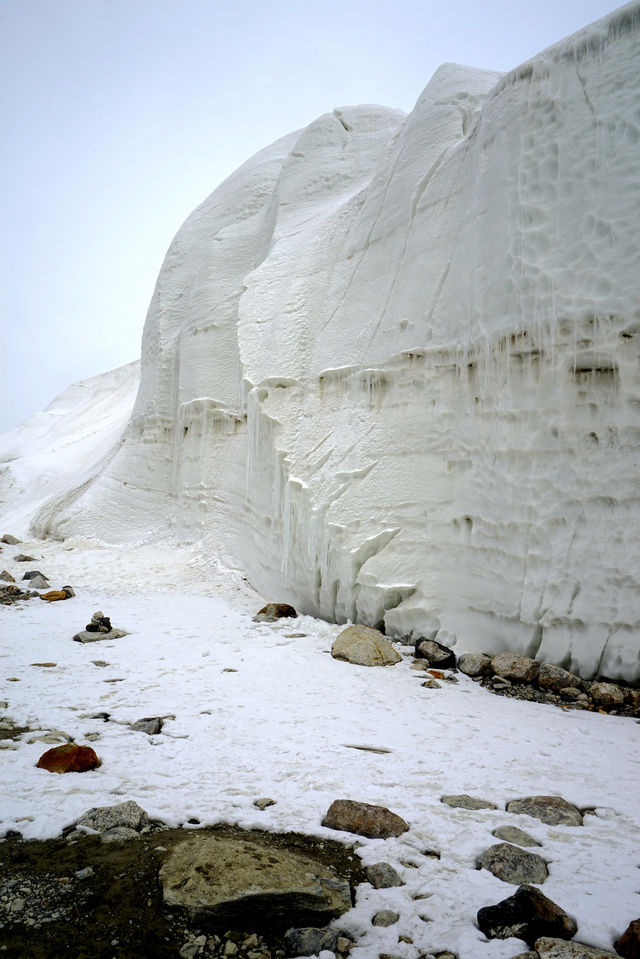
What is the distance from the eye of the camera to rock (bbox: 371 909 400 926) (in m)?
2.02

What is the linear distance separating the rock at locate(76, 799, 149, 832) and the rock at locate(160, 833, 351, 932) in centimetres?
34

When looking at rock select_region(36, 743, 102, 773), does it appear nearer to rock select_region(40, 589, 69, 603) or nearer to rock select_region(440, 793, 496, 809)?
rock select_region(440, 793, 496, 809)

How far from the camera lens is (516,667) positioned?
479 centimetres

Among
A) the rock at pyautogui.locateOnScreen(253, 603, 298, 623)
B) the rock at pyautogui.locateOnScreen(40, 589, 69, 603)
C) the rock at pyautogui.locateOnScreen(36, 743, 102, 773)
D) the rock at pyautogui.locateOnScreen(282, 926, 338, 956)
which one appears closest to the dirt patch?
the rock at pyautogui.locateOnScreen(282, 926, 338, 956)

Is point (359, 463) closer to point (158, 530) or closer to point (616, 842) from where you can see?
point (616, 842)

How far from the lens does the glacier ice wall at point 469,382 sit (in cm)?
470

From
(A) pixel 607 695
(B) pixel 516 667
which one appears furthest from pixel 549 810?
(B) pixel 516 667

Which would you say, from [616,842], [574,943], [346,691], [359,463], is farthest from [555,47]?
[574,943]

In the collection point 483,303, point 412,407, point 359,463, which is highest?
point 483,303

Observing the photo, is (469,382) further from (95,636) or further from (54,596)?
(54,596)

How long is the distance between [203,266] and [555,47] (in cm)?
799

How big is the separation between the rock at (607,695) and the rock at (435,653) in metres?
1.18

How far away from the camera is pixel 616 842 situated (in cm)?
253

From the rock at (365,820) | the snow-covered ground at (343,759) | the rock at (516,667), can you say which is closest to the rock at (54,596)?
the snow-covered ground at (343,759)
